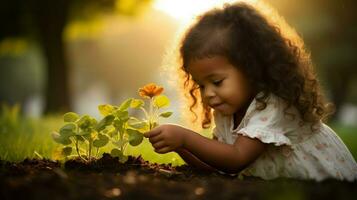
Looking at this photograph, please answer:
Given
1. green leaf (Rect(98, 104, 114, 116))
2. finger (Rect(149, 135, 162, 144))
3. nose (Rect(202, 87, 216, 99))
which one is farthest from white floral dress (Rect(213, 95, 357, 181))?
green leaf (Rect(98, 104, 114, 116))

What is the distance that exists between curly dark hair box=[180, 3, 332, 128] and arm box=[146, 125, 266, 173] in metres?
0.27

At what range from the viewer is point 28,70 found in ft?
149

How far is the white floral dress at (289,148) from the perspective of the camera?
2.98 metres

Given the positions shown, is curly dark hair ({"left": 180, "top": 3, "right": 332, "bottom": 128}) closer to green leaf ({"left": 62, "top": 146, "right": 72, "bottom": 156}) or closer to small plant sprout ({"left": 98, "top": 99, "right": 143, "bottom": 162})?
small plant sprout ({"left": 98, "top": 99, "right": 143, "bottom": 162})

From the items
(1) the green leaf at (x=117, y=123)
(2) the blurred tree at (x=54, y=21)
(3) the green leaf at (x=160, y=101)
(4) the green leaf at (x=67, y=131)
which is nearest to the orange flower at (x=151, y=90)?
(3) the green leaf at (x=160, y=101)

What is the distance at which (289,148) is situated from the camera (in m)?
3.13

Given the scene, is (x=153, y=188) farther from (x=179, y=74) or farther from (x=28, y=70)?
(x=28, y=70)

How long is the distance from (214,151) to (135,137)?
45 cm

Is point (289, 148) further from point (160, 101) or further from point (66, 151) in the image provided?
point (66, 151)

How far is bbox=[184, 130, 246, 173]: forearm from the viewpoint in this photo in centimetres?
290

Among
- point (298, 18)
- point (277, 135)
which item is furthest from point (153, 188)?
point (298, 18)

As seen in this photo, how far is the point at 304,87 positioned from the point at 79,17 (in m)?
13.2

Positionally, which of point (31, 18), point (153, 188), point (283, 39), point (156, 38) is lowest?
point (153, 188)

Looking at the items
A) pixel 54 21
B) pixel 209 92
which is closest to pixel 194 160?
pixel 209 92
